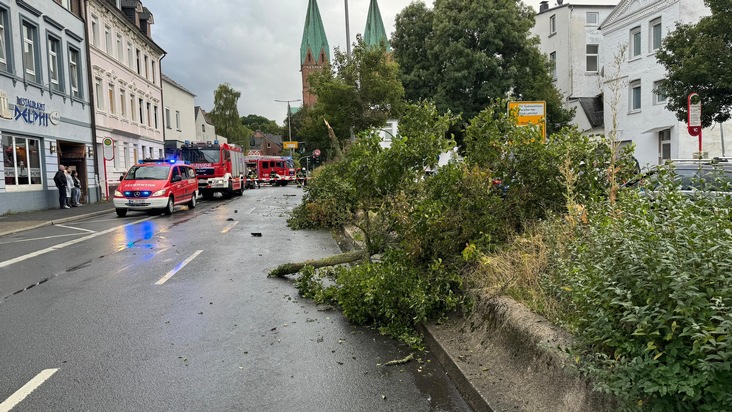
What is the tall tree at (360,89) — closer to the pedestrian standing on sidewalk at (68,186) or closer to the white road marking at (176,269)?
the pedestrian standing on sidewalk at (68,186)

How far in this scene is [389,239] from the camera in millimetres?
6980

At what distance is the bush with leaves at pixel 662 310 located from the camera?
2178mm

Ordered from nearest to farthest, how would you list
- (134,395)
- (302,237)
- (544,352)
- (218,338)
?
(544,352), (134,395), (218,338), (302,237)

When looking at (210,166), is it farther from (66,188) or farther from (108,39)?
(108,39)

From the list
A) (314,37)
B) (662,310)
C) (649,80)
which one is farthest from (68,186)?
(314,37)

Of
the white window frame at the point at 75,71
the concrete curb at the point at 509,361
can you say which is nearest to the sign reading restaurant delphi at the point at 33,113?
the white window frame at the point at 75,71

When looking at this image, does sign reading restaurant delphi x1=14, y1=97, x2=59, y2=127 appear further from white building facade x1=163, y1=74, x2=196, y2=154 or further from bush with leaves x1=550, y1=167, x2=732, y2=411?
bush with leaves x1=550, y1=167, x2=732, y2=411

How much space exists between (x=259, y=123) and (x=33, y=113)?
135924 mm

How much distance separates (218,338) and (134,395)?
53.2 inches

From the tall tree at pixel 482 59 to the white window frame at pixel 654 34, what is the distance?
7156 millimetres

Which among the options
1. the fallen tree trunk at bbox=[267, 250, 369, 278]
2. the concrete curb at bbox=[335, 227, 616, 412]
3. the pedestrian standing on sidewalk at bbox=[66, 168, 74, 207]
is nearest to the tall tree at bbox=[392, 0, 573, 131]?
the pedestrian standing on sidewalk at bbox=[66, 168, 74, 207]

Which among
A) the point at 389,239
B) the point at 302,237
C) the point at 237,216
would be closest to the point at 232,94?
the point at 237,216

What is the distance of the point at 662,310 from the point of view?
2.32 m

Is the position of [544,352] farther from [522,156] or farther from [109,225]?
[109,225]
